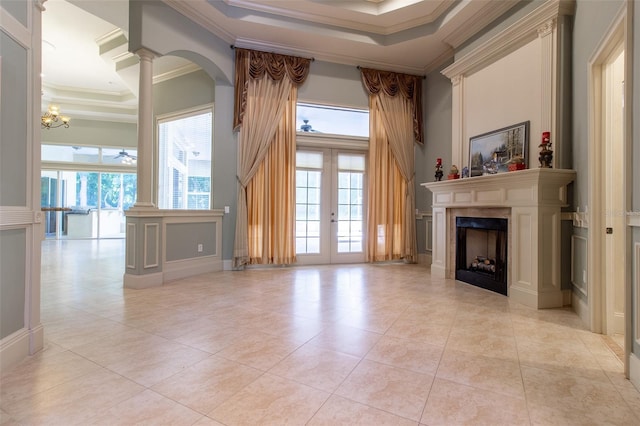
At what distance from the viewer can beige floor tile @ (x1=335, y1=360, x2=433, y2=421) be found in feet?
5.61

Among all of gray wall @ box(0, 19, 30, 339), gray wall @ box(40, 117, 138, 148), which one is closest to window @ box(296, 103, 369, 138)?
gray wall @ box(0, 19, 30, 339)

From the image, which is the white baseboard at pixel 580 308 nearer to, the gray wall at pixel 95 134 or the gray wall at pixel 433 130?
the gray wall at pixel 433 130

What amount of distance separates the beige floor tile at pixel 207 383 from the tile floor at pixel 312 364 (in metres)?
0.01

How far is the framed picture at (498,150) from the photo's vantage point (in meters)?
4.04

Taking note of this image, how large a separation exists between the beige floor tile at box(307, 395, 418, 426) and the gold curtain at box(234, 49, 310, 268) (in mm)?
4146

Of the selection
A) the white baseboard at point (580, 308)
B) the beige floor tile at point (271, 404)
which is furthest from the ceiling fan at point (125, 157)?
the white baseboard at point (580, 308)

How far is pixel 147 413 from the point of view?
163 centimetres

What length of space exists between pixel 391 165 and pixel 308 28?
117 inches

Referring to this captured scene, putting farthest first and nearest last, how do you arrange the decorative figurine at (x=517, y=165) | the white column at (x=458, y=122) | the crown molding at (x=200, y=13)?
the white column at (x=458, y=122) < the crown molding at (x=200, y=13) < the decorative figurine at (x=517, y=165)

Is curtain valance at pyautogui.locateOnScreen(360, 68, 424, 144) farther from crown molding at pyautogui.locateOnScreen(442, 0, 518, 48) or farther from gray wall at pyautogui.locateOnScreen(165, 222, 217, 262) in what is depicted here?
gray wall at pyautogui.locateOnScreen(165, 222, 217, 262)

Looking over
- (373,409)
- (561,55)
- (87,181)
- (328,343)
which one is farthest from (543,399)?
(87,181)

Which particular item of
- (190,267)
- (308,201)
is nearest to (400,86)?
(308,201)

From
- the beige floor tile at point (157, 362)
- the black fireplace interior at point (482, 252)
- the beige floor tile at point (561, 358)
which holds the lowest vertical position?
the beige floor tile at point (561, 358)

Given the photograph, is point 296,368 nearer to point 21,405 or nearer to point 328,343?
point 328,343
